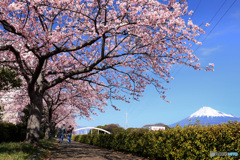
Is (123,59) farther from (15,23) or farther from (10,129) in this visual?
(10,129)

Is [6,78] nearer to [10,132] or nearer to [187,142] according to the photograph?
[10,132]

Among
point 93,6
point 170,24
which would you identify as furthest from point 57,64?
point 170,24

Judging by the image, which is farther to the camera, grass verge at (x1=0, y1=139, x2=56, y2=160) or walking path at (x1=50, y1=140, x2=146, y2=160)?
walking path at (x1=50, y1=140, x2=146, y2=160)

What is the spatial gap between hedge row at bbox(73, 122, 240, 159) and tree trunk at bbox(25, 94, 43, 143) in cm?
654

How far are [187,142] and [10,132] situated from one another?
46.6 ft

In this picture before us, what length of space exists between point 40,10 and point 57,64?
26.6 ft

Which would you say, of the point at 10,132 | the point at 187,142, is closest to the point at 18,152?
the point at 187,142

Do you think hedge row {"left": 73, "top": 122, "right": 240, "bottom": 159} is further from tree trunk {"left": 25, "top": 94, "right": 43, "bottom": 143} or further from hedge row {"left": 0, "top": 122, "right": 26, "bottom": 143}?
hedge row {"left": 0, "top": 122, "right": 26, "bottom": 143}

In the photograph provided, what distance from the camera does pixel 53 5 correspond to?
8.94 meters

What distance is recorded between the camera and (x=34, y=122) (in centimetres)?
1367

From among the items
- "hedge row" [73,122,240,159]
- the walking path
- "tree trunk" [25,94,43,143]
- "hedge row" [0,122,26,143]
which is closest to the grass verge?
the walking path

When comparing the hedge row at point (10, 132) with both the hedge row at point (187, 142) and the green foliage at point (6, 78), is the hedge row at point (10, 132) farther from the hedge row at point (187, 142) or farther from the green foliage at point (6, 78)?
the hedge row at point (187, 142)

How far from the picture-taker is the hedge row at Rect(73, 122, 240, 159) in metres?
6.90

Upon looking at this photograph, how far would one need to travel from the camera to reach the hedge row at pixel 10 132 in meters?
14.9
